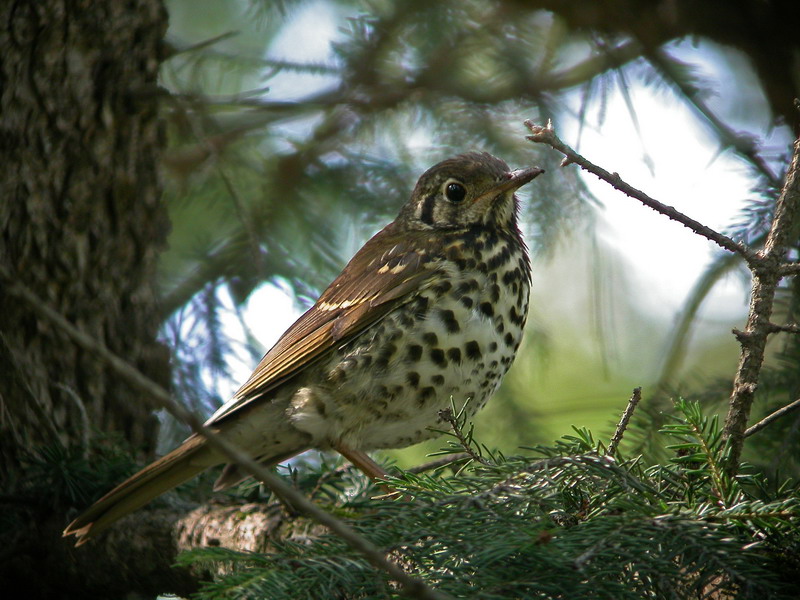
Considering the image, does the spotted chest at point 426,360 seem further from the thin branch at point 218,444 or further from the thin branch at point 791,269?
the thin branch at point 218,444

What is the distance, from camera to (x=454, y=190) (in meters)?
3.15

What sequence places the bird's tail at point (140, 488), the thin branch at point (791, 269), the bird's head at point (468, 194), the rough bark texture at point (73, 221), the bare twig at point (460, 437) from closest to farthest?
1. the thin branch at point (791, 269)
2. the bare twig at point (460, 437)
3. the bird's tail at point (140, 488)
4. the rough bark texture at point (73, 221)
5. the bird's head at point (468, 194)

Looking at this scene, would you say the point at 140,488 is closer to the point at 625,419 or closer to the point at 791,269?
the point at 625,419

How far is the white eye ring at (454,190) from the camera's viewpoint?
3145 millimetres

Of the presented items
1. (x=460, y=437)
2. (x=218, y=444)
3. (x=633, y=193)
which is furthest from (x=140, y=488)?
(x=633, y=193)

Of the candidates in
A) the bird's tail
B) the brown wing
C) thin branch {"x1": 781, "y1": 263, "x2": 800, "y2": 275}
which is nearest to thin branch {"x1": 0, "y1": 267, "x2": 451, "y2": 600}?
thin branch {"x1": 781, "y1": 263, "x2": 800, "y2": 275}

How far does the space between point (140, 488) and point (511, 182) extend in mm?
1643

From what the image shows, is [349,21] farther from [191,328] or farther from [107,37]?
[191,328]

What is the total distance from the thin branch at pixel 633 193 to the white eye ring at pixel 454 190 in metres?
1.48

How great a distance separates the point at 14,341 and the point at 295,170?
152cm

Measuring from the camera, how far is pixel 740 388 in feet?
5.26

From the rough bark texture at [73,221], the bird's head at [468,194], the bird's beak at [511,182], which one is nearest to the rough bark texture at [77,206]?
the rough bark texture at [73,221]

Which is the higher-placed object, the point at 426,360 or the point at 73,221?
the point at 73,221

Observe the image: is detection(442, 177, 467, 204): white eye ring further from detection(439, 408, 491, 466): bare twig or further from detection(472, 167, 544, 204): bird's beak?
detection(439, 408, 491, 466): bare twig
